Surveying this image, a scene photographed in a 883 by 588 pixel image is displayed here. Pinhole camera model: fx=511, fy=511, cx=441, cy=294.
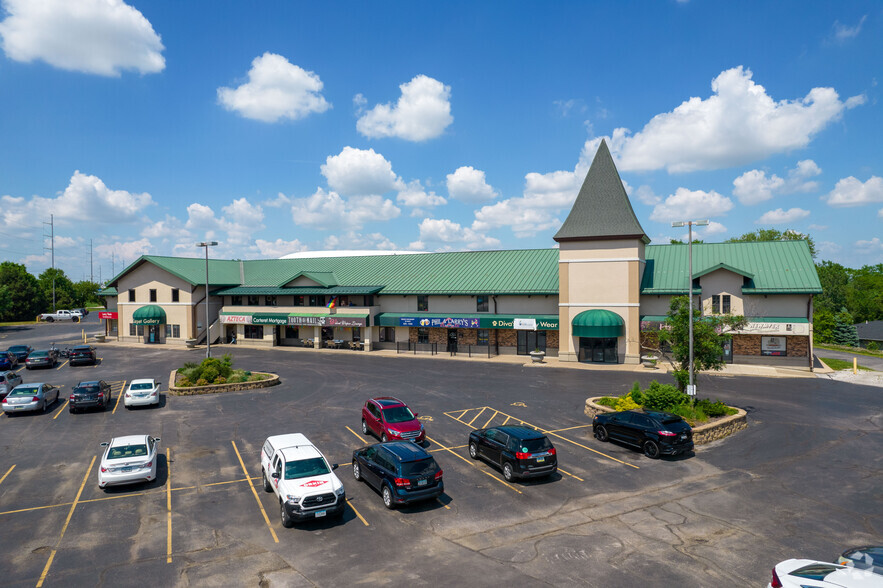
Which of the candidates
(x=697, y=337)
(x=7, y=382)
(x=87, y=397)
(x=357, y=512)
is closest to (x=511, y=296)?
(x=697, y=337)

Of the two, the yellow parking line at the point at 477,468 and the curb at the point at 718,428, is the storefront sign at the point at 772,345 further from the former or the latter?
the yellow parking line at the point at 477,468

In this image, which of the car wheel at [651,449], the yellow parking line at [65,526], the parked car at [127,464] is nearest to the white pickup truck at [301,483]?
the parked car at [127,464]

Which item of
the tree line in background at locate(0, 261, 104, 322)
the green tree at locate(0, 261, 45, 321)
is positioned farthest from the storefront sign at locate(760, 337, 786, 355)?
the green tree at locate(0, 261, 45, 321)

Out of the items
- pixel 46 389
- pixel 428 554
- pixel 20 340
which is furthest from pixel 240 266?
pixel 428 554

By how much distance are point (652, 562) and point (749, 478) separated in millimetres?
8155

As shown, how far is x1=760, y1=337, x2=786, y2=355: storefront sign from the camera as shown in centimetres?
4081

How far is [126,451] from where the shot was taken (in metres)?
17.2

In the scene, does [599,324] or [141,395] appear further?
[599,324]

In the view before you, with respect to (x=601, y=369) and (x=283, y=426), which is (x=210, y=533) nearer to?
(x=283, y=426)

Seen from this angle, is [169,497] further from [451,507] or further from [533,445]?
[533,445]

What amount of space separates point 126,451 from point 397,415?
9754 mm

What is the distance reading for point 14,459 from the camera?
1991cm

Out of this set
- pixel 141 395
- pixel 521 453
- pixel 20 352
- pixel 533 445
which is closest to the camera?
pixel 521 453

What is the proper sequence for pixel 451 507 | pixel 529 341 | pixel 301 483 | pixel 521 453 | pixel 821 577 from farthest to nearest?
pixel 529 341 → pixel 521 453 → pixel 451 507 → pixel 301 483 → pixel 821 577
